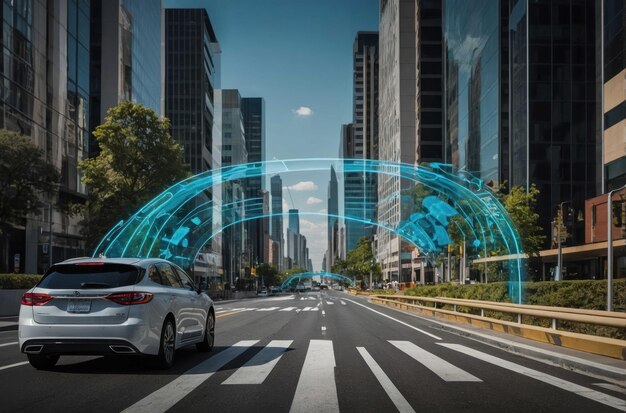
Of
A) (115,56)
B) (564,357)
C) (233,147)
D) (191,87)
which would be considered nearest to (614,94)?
(564,357)

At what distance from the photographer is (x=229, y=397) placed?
7.70 meters

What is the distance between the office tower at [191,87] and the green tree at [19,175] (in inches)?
2851

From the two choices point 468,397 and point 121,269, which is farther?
point 121,269

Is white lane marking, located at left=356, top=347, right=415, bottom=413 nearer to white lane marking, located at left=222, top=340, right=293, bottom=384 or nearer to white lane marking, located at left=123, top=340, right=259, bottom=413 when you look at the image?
white lane marking, located at left=222, top=340, right=293, bottom=384

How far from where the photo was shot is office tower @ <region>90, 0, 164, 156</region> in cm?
6250

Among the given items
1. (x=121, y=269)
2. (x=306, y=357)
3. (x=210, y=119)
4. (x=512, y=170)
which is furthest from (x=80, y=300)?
(x=210, y=119)

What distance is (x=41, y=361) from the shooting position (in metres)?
9.88

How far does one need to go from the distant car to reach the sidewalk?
254 inches

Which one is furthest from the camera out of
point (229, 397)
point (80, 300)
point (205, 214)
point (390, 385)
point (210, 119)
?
point (210, 119)

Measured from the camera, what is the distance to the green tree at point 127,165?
38.1 m

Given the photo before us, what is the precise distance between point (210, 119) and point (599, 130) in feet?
251

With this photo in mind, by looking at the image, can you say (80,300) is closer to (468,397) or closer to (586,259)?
(468,397)

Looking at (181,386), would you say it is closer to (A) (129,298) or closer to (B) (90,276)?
(A) (129,298)

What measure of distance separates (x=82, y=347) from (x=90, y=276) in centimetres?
105
